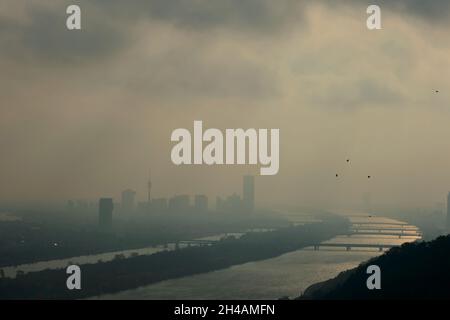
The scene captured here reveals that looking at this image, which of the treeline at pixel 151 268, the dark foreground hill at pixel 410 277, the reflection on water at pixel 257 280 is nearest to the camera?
the dark foreground hill at pixel 410 277

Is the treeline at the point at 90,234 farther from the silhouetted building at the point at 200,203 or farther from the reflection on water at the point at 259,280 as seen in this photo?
the reflection on water at the point at 259,280

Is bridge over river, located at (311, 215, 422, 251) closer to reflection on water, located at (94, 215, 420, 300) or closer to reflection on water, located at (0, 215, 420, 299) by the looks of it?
reflection on water, located at (0, 215, 420, 299)

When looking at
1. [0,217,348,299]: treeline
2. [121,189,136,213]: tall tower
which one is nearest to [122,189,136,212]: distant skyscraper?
[121,189,136,213]: tall tower

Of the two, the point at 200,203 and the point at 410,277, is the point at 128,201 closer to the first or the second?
the point at 200,203

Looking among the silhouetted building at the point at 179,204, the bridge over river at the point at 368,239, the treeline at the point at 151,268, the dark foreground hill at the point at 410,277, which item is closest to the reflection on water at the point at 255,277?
the bridge over river at the point at 368,239
